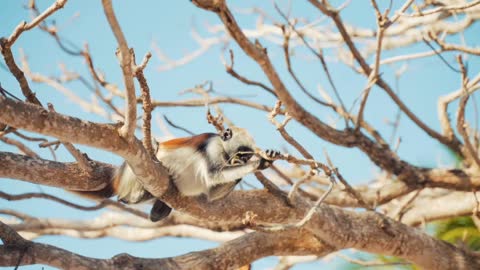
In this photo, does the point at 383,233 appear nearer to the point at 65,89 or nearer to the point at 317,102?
the point at 317,102

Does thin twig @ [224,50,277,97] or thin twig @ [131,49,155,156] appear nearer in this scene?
thin twig @ [131,49,155,156]

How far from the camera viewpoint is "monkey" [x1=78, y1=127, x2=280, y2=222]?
4.30 meters

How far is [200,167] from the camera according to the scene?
471cm

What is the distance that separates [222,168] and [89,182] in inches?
43.2

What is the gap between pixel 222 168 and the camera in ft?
15.4

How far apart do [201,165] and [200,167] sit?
28 mm

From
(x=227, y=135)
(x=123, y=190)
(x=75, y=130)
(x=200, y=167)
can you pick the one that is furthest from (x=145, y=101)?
(x=227, y=135)

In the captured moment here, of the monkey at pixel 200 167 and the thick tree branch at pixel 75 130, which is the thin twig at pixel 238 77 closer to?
the monkey at pixel 200 167

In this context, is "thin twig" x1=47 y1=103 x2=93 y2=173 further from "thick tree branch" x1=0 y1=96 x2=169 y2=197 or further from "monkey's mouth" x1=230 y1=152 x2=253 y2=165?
"monkey's mouth" x1=230 y1=152 x2=253 y2=165

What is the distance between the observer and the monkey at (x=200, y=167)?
14.1ft

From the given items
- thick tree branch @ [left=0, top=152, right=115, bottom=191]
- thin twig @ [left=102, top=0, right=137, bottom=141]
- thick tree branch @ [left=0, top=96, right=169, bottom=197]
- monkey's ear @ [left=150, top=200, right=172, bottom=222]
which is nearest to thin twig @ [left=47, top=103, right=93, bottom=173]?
thick tree branch @ [left=0, top=152, right=115, bottom=191]

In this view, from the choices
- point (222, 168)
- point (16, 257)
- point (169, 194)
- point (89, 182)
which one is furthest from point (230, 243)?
point (16, 257)

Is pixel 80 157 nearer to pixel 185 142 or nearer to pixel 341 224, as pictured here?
pixel 185 142

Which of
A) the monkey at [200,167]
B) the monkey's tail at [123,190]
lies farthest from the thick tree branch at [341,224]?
the monkey's tail at [123,190]
